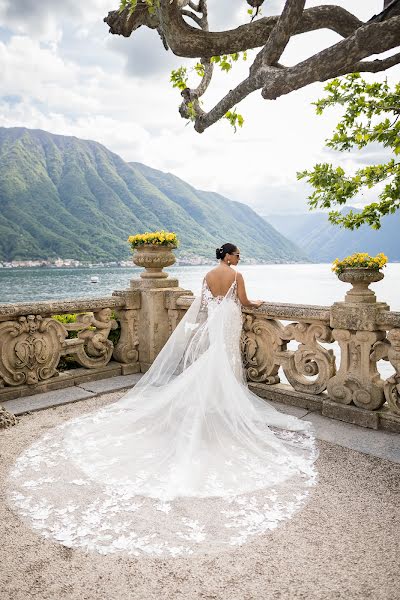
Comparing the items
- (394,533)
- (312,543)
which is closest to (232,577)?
(312,543)

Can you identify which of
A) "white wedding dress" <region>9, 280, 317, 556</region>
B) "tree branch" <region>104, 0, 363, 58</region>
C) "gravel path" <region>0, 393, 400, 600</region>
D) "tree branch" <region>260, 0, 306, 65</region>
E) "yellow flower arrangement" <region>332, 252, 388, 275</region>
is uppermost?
"tree branch" <region>104, 0, 363, 58</region>

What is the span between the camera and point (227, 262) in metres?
4.72

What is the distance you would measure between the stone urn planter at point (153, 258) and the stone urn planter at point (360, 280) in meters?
2.94

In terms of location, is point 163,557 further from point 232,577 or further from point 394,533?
point 394,533

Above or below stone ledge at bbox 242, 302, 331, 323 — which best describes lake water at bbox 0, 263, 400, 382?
above

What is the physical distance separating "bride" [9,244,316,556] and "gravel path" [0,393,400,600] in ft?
0.38

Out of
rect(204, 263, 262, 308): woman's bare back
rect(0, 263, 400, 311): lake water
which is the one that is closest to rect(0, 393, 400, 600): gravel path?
rect(204, 263, 262, 308): woman's bare back

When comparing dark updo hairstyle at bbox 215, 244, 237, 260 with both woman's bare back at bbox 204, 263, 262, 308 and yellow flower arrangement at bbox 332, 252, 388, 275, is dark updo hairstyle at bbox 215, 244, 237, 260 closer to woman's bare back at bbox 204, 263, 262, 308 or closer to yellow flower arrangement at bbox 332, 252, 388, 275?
woman's bare back at bbox 204, 263, 262, 308

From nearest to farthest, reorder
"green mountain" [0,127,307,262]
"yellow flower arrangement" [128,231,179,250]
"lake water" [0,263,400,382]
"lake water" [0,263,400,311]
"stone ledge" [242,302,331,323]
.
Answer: "stone ledge" [242,302,331,323] → "yellow flower arrangement" [128,231,179,250] → "lake water" [0,263,400,382] → "lake water" [0,263,400,311] → "green mountain" [0,127,307,262]

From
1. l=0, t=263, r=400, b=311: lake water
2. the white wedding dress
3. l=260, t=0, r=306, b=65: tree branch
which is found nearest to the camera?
the white wedding dress

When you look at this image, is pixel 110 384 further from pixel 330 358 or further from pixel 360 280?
pixel 360 280

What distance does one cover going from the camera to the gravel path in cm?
217

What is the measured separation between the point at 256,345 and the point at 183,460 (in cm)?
235

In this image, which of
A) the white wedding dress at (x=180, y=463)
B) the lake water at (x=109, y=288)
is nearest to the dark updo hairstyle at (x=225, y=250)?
the white wedding dress at (x=180, y=463)
